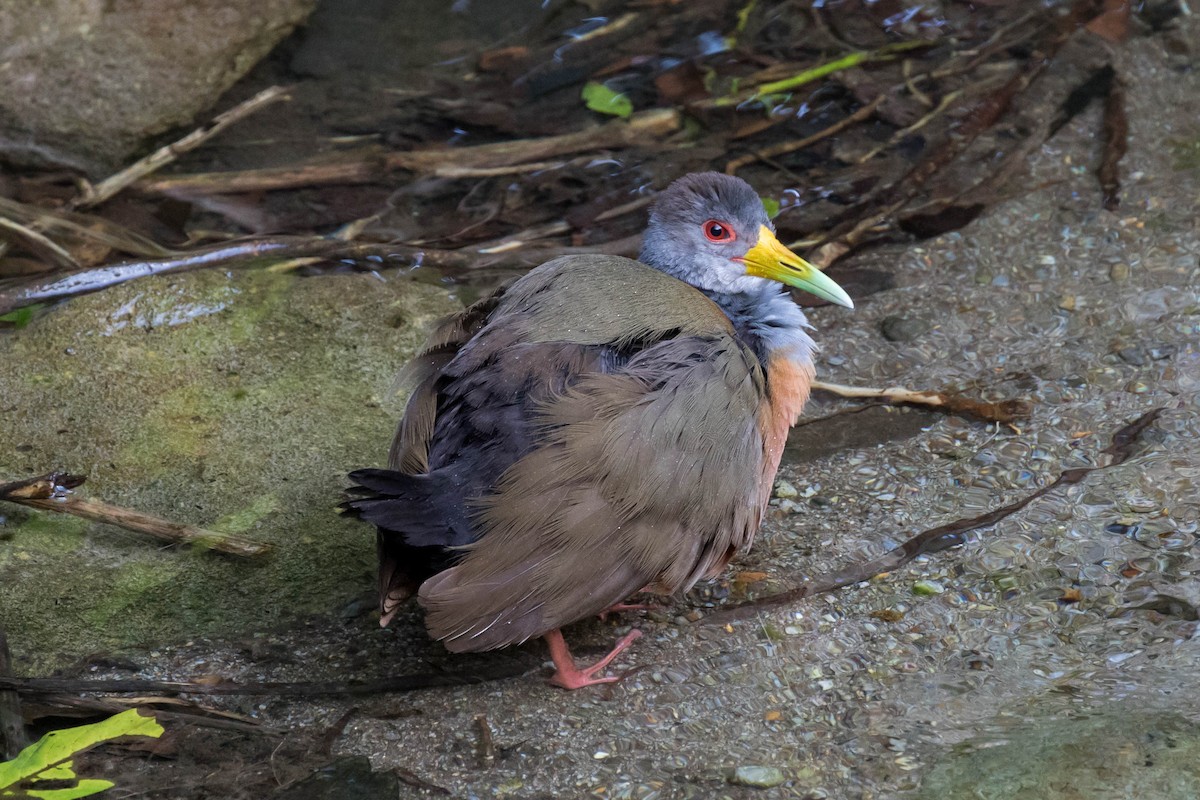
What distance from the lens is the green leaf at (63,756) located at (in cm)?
246

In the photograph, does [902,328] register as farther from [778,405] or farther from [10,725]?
[10,725]

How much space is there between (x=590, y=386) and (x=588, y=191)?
2330mm

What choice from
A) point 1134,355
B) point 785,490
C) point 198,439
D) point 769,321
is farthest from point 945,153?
point 198,439

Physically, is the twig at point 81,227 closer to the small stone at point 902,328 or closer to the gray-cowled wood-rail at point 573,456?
the gray-cowled wood-rail at point 573,456

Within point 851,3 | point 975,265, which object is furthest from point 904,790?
point 851,3

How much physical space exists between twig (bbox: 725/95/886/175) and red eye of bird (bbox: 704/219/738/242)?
139 centimetres

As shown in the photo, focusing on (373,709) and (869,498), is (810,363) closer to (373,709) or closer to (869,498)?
(869,498)

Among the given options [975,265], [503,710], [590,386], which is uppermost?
[590,386]

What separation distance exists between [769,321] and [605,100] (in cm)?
244

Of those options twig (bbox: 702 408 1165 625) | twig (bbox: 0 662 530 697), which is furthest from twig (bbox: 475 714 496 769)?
twig (bbox: 702 408 1165 625)

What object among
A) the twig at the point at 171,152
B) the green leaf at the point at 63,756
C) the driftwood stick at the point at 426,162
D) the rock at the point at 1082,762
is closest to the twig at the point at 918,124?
the driftwood stick at the point at 426,162

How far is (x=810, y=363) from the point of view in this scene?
3.29m

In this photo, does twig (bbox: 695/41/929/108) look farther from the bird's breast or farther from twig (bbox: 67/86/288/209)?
the bird's breast

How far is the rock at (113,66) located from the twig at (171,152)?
0.69 feet
